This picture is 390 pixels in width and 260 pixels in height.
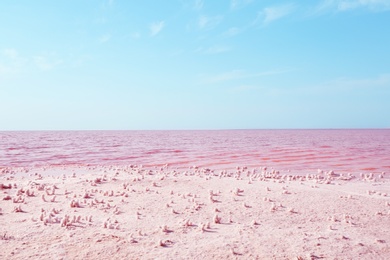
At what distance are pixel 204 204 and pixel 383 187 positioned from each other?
10587 millimetres

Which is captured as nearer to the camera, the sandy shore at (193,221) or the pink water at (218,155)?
the sandy shore at (193,221)

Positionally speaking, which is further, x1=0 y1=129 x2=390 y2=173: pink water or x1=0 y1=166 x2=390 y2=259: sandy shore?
x1=0 y1=129 x2=390 y2=173: pink water

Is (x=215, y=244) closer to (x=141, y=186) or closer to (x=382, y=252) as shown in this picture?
(x=382, y=252)

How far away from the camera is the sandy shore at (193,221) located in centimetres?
844

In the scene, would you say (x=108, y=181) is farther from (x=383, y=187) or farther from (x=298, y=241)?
(x=383, y=187)

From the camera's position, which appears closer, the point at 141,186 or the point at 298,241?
the point at 298,241

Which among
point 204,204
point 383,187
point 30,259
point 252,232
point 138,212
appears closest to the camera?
point 30,259

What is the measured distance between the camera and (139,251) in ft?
27.4

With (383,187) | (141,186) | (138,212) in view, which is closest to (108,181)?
(141,186)

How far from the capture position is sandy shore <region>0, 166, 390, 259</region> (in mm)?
8438

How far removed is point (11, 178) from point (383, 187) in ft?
70.7

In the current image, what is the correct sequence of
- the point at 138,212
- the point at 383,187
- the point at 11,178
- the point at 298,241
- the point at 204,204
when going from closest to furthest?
the point at 298,241 → the point at 138,212 → the point at 204,204 → the point at 383,187 → the point at 11,178

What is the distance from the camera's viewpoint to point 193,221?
10.7m

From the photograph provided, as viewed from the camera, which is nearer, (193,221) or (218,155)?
(193,221)
